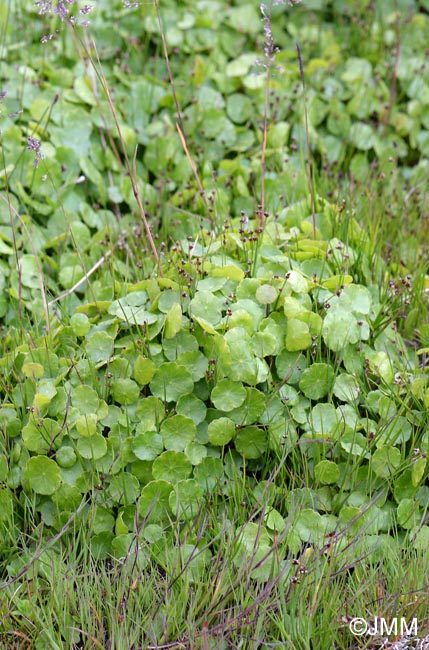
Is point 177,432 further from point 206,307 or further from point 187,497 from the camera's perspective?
point 206,307

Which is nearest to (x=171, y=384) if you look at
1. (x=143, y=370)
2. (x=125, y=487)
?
(x=143, y=370)

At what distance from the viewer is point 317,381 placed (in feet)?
7.27

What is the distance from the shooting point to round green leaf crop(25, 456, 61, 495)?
203 centimetres

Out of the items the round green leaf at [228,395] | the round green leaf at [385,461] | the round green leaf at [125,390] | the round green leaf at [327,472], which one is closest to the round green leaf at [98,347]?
the round green leaf at [125,390]

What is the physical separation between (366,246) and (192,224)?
0.65m

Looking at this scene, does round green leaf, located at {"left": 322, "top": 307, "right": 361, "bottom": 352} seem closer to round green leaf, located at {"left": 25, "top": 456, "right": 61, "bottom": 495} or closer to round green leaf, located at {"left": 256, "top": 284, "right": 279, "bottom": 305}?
round green leaf, located at {"left": 256, "top": 284, "right": 279, "bottom": 305}

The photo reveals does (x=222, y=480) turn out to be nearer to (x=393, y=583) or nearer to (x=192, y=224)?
(x=393, y=583)

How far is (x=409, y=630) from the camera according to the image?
1771 millimetres

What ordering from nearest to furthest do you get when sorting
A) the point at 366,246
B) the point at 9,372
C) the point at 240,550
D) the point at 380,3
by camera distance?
the point at 240,550, the point at 9,372, the point at 366,246, the point at 380,3

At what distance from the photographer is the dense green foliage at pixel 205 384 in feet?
6.31

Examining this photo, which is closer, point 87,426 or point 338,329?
point 87,426

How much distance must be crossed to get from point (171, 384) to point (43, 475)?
410 millimetres

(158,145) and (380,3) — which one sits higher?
(380,3)

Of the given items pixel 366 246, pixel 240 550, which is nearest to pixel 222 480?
pixel 240 550
